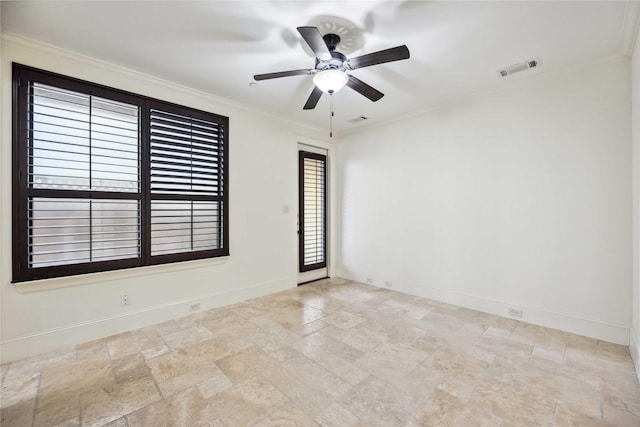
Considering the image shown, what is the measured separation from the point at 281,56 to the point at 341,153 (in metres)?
2.83

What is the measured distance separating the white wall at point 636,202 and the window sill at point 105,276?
446 centimetres

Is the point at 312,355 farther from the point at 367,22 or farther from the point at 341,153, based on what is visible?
the point at 341,153

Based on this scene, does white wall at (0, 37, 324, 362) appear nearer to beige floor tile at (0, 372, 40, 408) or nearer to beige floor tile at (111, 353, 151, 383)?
beige floor tile at (0, 372, 40, 408)

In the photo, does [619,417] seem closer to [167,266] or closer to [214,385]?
[214,385]

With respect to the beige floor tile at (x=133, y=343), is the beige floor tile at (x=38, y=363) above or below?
below

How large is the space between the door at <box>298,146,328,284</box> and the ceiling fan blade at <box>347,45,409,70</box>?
2720mm

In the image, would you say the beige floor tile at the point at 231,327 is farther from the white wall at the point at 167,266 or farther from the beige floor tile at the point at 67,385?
the beige floor tile at the point at 67,385

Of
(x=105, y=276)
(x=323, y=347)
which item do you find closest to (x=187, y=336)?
(x=105, y=276)

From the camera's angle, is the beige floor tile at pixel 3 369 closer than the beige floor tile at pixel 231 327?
Yes

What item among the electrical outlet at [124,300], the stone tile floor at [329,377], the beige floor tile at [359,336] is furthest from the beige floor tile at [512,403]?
the electrical outlet at [124,300]

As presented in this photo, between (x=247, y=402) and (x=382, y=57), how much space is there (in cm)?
279

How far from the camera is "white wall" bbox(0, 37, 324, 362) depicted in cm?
247

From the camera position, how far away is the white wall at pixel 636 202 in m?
2.35

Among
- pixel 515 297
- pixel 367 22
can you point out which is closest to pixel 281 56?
pixel 367 22
